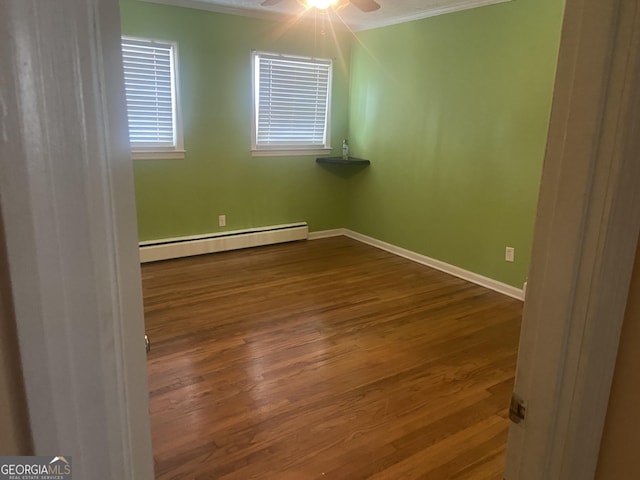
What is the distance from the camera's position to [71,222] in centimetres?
42

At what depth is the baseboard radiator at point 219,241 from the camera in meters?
4.50

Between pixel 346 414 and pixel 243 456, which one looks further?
pixel 346 414

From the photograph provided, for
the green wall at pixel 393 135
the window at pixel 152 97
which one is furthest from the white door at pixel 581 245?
the window at pixel 152 97

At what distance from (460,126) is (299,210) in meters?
2.02

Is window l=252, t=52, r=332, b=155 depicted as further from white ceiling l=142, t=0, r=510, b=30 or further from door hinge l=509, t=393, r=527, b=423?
door hinge l=509, t=393, r=527, b=423

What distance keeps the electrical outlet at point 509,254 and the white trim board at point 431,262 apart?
221mm

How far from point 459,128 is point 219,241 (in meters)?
2.58

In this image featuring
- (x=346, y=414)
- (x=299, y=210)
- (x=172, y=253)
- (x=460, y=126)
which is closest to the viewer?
(x=346, y=414)

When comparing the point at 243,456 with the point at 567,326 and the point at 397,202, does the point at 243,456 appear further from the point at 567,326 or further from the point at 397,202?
the point at 397,202

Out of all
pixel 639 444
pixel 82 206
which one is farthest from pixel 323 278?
pixel 82 206

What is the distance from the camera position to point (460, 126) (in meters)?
4.11

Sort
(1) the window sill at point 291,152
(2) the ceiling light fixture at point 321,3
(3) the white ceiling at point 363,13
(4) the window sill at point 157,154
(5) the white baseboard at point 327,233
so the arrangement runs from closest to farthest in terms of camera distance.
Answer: (2) the ceiling light fixture at point 321,3
(3) the white ceiling at point 363,13
(4) the window sill at point 157,154
(1) the window sill at point 291,152
(5) the white baseboard at point 327,233

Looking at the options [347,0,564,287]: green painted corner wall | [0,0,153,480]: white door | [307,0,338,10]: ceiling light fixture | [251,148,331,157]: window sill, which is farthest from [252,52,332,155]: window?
[0,0,153,480]: white door

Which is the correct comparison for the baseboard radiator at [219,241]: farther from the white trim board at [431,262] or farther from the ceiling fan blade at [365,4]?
the ceiling fan blade at [365,4]
